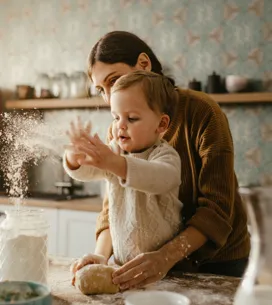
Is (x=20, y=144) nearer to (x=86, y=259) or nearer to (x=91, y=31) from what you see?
(x=86, y=259)

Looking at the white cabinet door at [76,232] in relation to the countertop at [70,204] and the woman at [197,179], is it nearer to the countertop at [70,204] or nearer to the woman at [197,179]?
the countertop at [70,204]

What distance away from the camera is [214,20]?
3.45 metres

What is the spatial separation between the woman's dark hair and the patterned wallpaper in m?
1.93

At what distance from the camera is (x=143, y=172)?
1.05 metres

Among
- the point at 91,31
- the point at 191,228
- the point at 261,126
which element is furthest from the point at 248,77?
the point at 191,228

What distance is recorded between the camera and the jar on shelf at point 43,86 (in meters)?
3.99

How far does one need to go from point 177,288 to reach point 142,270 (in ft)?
0.30

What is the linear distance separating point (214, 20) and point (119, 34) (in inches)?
82.8

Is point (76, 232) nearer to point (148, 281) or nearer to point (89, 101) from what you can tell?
point (89, 101)

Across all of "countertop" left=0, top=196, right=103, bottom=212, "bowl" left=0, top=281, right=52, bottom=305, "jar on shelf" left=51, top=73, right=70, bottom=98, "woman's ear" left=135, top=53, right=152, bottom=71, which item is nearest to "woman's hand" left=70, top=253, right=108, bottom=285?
"bowl" left=0, top=281, right=52, bottom=305

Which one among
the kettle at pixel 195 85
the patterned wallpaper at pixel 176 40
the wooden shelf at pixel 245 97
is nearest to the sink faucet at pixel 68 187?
the patterned wallpaper at pixel 176 40

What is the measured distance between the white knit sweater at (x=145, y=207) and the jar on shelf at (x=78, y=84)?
2.70 meters

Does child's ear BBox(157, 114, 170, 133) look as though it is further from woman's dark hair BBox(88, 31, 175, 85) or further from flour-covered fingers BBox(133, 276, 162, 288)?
flour-covered fingers BBox(133, 276, 162, 288)

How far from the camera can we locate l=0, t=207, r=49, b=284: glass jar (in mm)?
1047
